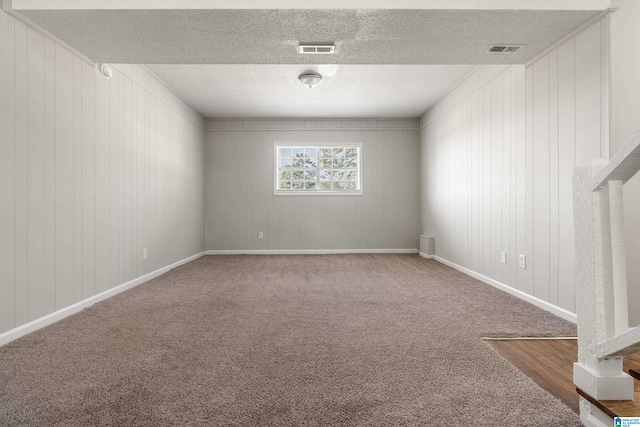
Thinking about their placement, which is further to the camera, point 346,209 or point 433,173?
point 346,209

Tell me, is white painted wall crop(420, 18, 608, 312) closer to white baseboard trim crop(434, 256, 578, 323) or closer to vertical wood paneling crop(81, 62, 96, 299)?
white baseboard trim crop(434, 256, 578, 323)

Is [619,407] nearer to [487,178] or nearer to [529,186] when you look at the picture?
[529,186]

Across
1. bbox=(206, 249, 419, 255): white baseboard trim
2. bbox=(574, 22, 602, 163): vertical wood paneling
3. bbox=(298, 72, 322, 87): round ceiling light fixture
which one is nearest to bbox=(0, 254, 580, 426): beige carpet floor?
bbox=(574, 22, 602, 163): vertical wood paneling

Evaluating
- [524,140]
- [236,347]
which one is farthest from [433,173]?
[236,347]

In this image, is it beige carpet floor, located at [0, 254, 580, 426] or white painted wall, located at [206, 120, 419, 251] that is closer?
beige carpet floor, located at [0, 254, 580, 426]

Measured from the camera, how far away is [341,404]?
138 cm

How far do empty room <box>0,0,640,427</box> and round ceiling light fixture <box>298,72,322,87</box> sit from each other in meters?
0.04

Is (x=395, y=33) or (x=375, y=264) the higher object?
(x=395, y=33)

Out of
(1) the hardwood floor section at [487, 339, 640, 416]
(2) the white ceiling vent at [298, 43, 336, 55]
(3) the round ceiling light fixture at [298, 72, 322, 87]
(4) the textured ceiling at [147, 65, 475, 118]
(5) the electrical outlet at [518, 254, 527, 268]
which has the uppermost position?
(4) the textured ceiling at [147, 65, 475, 118]

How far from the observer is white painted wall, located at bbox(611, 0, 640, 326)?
2096 mm

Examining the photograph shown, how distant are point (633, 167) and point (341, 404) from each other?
1.35m

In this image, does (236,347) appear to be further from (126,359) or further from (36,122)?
(36,122)
